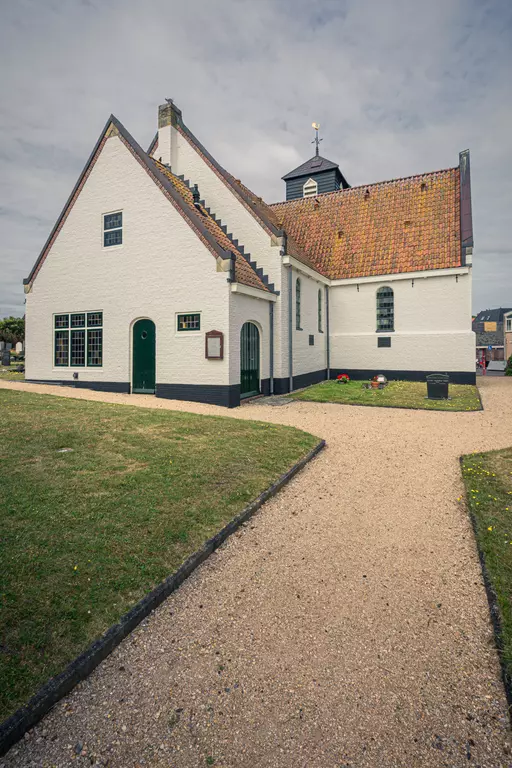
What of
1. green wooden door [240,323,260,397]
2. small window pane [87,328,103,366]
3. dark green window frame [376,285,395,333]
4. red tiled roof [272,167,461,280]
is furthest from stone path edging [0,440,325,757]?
dark green window frame [376,285,395,333]

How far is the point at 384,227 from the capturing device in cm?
2378

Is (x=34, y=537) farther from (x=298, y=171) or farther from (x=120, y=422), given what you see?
(x=298, y=171)

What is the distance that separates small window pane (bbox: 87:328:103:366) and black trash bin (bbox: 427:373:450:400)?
1376 cm

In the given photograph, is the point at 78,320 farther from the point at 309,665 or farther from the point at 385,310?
the point at 309,665

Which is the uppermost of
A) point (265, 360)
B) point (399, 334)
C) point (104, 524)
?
point (399, 334)

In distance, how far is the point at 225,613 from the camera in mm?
3881

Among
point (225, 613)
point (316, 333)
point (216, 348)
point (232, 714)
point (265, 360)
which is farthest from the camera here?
point (316, 333)

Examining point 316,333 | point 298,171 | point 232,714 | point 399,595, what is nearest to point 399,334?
point 316,333

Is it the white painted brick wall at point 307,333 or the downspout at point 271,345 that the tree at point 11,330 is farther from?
the downspout at point 271,345

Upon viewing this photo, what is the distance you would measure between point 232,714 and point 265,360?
15257mm

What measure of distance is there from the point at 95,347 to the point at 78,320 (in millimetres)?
1606

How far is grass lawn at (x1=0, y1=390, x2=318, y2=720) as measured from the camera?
10.9 feet

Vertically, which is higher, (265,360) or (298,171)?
(298,171)

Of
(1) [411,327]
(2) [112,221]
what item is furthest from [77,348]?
(1) [411,327]
